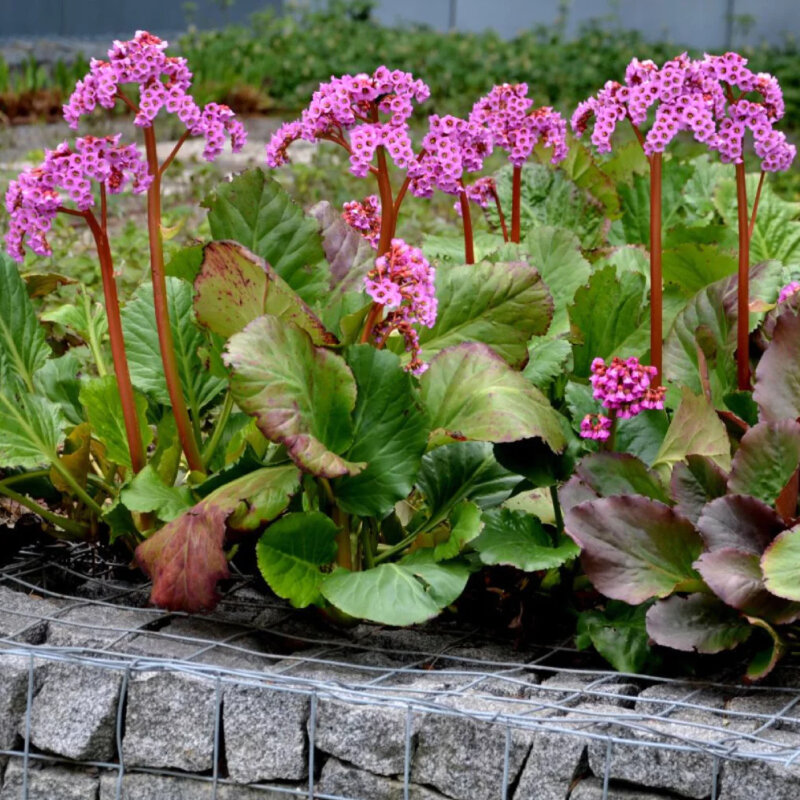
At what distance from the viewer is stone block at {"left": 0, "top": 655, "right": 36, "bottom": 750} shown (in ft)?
5.36

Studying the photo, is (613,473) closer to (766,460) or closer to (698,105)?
(766,460)

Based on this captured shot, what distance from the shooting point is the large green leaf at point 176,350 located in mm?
1951

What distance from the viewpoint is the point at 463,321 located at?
1.86 metres

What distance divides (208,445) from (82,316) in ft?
1.38

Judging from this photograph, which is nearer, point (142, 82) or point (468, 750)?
point (468, 750)

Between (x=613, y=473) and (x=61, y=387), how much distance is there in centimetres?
96

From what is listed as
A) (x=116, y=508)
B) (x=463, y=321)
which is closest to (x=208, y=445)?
(x=116, y=508)

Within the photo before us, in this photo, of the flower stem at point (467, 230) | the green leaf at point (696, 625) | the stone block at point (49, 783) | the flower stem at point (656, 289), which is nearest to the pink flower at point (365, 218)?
the flower stem at point (467, 230)

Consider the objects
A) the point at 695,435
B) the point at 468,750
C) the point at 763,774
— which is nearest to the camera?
the point at 763,774

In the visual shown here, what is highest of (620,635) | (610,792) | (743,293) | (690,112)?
(690,112)

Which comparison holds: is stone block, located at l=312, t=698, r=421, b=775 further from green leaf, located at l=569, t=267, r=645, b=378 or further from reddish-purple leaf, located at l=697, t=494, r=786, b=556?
green leaf, located at l=569, t=267, r=645, b=378

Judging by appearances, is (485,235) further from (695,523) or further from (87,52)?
(87,52)

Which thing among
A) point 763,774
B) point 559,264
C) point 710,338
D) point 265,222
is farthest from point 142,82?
point 763,774

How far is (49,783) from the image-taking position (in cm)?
166
